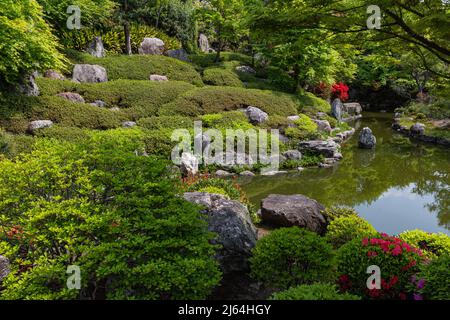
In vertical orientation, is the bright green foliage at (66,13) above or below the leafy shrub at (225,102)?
above

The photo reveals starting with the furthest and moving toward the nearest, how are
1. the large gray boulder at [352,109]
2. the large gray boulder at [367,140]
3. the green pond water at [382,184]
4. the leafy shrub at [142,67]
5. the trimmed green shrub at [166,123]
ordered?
1. the large gray boulder at [352,109]
2. the leafy shrub at [142,67]
3. the large gray boulder at [367,140]
4. the trimmed green shrub at [166,123]
5. the green pond water at [382,184]

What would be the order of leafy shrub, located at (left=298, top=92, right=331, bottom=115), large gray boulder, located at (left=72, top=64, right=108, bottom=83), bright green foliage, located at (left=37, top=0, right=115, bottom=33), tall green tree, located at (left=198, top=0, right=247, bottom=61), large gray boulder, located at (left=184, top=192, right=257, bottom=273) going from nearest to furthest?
large gray boulder, located at (left=184, top=192, right=257, bottom=273) < bright green foliage, located at (left=37, top=0, right=115, bottom=33) < large gray boulder, located at (left=72, top=64, right=108, bottom=83) < leafy shrub, located at (left=298, top=92, right=331, bottom=115) < tall green tree, located at (left=198, top=0, right=247, bottom=61)

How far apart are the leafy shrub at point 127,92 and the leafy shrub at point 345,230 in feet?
38.4

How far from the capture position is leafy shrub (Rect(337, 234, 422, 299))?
470 cm

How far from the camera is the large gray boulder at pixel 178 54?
24.9 metres

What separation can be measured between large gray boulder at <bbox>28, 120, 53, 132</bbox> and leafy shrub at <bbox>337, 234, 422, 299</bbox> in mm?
11975

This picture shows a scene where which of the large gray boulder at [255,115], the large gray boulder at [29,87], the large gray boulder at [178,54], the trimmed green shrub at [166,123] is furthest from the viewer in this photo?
the large gray boulder at [178,54]

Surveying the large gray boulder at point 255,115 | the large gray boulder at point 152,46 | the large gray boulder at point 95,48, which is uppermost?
the large gray boulder at point 152,46

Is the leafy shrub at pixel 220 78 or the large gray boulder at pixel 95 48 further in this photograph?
the leafy shrub at pixel 220 78

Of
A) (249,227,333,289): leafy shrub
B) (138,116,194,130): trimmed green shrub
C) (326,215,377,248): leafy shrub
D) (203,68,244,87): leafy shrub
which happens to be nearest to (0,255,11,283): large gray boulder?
A: (249,227,333,289): leafy shrub

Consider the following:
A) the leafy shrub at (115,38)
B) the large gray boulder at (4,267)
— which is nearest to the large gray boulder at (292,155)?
the large gray boulder at (4,267)

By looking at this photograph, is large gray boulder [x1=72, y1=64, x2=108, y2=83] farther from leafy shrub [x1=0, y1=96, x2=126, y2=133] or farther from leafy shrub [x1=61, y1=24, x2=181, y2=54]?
leafy shrub [x1=0, y1=96, x2=126, y2=133]

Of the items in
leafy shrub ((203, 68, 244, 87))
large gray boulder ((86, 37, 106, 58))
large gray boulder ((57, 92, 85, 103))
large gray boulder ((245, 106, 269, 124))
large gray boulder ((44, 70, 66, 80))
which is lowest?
large gray boulder ((245, 106, 269, 124))

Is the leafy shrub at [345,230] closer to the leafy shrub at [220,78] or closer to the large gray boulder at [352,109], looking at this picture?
the leafy shrub at [220,78]
